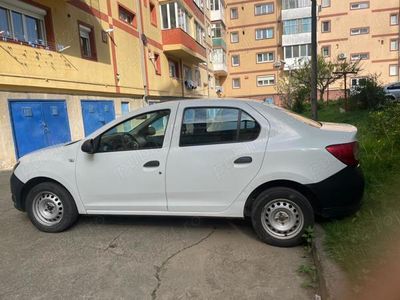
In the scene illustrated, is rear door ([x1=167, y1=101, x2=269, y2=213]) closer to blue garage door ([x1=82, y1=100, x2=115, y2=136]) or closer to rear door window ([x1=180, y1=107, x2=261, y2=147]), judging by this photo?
rear door window ([x1=180, y1=107, x2=261, y2=147])

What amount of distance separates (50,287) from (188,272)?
1322 millimetres

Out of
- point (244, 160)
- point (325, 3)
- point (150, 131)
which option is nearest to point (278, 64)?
point (325, 3)

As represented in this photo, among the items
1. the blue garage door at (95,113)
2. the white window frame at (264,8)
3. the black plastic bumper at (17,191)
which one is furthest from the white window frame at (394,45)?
the black plastic bumper at (17,191)

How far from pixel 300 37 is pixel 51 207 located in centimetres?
3747

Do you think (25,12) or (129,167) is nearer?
(129,167)

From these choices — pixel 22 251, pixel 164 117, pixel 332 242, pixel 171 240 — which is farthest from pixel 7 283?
pixel 332 242

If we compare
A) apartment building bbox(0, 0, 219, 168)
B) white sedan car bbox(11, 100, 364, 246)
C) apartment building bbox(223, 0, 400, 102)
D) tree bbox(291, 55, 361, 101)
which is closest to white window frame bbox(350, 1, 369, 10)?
apartment building bbox(223, 0, 400, 102)

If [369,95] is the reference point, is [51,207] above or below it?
below

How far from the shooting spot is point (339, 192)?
11.8 feet

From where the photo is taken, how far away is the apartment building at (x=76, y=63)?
995 cm

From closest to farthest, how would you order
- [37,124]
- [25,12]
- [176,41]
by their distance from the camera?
[25,12], [37,124], [176,41]

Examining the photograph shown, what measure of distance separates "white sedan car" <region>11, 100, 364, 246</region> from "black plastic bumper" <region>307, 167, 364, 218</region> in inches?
0.4

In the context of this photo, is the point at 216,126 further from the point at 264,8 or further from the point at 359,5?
the point at 264,8

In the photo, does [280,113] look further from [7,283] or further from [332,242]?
[7,283]
